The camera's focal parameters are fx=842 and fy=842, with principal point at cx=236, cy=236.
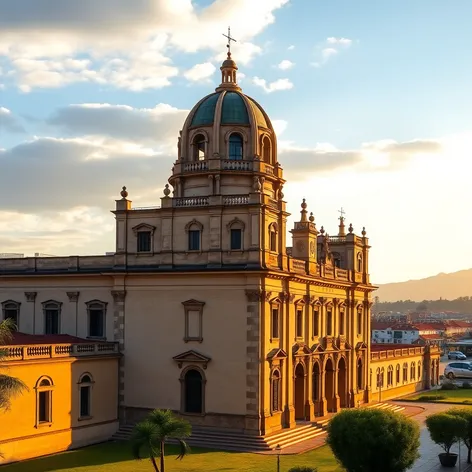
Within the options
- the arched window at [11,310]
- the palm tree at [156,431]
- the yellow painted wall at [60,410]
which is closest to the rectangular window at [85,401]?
the yellow painted wall at [60,410]

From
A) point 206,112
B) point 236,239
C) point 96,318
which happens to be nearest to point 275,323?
point 236,239

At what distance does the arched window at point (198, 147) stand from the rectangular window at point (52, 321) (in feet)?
43.8

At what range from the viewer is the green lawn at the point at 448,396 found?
73438 mm

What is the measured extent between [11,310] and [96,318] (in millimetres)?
6396

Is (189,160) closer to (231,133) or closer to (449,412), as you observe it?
(231,133)

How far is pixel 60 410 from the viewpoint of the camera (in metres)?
44.2

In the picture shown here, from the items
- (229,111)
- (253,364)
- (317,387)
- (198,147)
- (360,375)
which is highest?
(229,111)

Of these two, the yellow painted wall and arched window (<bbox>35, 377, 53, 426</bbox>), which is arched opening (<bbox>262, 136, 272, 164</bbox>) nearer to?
the yellow painted wall

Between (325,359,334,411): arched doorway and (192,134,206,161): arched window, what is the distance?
16.7 m

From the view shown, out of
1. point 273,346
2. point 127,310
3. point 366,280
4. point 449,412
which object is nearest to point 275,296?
point 273,346

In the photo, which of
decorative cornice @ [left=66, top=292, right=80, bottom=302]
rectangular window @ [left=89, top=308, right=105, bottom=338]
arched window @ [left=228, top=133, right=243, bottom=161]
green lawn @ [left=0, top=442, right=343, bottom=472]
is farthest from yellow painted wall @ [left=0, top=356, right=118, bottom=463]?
arched window @ [left=228, top=133, right=243, bottom=161]

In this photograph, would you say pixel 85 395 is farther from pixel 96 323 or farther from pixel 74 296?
pixel 74 296

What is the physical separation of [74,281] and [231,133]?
13.7m

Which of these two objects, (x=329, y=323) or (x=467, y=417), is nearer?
(x=467, y=417)
